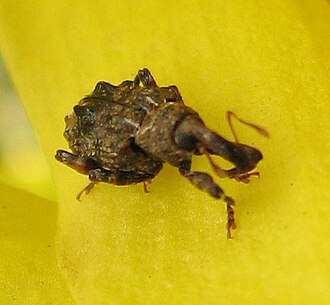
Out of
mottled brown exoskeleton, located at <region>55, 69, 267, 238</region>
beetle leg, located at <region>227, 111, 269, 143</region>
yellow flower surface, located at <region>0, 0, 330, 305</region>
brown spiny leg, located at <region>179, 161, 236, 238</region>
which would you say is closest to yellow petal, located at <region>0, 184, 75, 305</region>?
yellow flower surface, located at <region>0, 0, 330, 305</region>

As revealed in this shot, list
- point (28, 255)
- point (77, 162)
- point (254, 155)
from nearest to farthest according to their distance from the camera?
point (254, 155) → point (28, 255) → point (77, 162)

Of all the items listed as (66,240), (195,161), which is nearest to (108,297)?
(66,240)

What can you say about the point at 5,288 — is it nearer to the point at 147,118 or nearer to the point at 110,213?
the point at 110,213

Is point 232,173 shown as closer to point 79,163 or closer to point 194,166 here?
point 194,166

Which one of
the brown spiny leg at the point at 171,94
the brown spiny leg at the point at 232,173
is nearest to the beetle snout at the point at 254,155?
the brown spiny leg at the point at 232,173

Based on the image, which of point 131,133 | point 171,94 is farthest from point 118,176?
point 171,94

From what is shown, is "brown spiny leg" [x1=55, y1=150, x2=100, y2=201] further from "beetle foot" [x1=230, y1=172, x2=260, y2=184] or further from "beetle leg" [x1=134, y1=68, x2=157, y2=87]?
"beetle foot" [x1=230, y1=172, x2=260, y2=184]

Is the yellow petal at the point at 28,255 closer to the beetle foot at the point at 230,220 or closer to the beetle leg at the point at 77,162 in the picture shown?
the beetle leg at the point at 77,162
